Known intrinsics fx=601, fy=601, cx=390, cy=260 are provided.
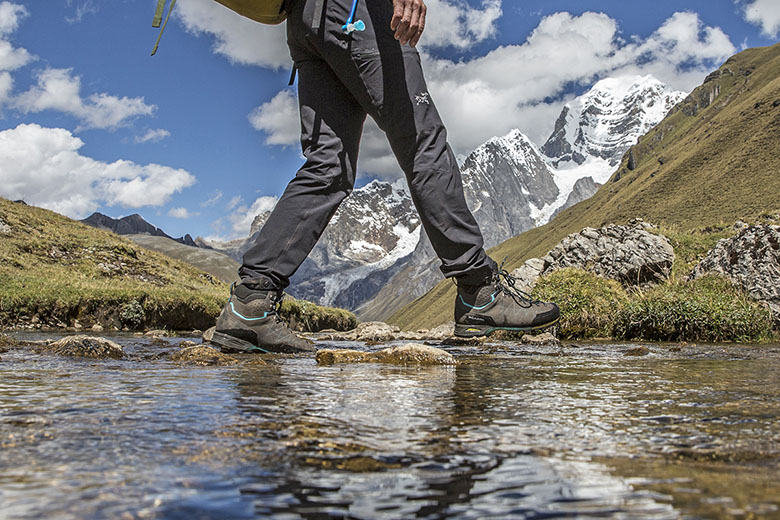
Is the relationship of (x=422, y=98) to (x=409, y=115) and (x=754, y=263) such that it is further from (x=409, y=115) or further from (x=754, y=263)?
(x=754, y=263)

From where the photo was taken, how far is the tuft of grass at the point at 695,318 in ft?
28.3

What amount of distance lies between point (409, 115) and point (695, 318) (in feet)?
20.9

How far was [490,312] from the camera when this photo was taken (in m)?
4.66

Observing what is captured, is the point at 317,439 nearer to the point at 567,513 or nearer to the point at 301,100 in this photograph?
the point at 567,513

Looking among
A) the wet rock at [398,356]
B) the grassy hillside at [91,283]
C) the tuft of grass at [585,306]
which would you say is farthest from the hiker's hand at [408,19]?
the grassy hillside at [91,283]

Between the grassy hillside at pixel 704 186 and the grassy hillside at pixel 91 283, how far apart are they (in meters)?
59.2

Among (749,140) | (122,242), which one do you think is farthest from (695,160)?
(122,242)

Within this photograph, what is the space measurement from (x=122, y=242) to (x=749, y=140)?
12172 centimetres

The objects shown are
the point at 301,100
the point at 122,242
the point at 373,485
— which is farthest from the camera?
the point at 122,242

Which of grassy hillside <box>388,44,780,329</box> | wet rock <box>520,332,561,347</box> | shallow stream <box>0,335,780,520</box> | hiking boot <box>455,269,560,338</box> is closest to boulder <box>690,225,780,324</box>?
wet rock <box>520,332,561,347</box>

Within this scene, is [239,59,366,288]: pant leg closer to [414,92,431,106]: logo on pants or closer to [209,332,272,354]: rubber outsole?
[209,332,272,354]: rubber outsole

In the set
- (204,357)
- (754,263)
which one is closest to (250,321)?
(204,357)

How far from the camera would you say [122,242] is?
67.2 ft

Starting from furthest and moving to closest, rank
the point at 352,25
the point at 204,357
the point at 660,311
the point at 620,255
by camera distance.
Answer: the point at 620,255 < the point at 660,311 < the point at 352,25 < the point at 204,357
